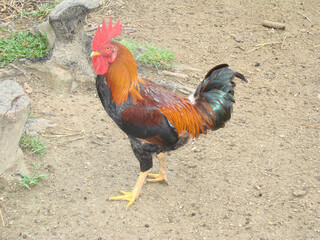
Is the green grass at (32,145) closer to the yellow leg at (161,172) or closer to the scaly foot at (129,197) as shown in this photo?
the scaly foot at (129,197)

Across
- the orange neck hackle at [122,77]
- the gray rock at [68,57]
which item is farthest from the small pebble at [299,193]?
the gray rock at [68,57]

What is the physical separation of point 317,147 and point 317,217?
1.26m

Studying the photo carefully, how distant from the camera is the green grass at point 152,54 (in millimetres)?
5695

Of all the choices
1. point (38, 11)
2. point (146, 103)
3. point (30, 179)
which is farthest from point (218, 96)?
point (38, 11)

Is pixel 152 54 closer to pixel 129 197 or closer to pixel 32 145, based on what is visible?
pixel 32 145

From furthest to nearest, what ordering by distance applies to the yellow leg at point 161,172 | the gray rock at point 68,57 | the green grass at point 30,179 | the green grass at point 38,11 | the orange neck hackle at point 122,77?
the green grass at point 38,11, the gray rock at point 68,57, the yellow leg at point 161,172, the green grass at point 30,179, the orange neck hackle at point 122,77

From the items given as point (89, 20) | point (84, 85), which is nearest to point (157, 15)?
point (89, 20)

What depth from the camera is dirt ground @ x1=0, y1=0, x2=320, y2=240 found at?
3.51m

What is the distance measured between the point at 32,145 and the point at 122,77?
1532 millimetres

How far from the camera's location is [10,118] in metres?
3.20

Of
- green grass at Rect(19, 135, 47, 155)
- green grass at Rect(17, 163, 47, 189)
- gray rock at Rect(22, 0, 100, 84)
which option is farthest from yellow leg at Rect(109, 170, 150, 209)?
gray rock at Rect(22, 0, 100, 84)

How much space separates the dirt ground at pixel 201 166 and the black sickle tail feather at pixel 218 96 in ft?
2.90

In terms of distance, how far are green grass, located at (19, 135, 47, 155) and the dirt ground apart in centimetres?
9

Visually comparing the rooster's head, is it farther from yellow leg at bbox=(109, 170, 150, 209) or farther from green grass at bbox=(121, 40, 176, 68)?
green grass at bbox=(121, 40, 176, 68)
